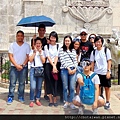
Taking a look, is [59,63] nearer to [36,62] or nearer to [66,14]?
[36,62]

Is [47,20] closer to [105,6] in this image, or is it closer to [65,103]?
Result: [65,103]

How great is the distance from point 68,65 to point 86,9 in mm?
7582

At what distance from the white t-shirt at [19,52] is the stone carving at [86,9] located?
705cm

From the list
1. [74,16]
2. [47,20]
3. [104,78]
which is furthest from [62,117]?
[74,16]

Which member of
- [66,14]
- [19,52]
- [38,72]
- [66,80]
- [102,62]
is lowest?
[66,80]

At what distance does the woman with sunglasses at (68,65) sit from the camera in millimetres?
6527

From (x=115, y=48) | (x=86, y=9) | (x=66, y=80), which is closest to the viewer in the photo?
(x=66, y=80)

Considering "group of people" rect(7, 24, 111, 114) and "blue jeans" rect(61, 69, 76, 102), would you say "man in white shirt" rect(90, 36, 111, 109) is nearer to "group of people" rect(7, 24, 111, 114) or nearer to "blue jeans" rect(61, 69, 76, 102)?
"group of people" rect(7, 24, 111, 114)

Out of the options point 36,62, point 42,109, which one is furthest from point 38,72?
point 42,109

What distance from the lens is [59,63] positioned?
684cm

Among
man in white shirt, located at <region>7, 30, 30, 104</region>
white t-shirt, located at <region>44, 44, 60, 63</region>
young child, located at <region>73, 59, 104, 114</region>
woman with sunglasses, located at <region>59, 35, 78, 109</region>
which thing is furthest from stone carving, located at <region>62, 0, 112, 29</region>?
young child, located at <region>73, 59, 104, 114</region>

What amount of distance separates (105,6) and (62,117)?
918 cm

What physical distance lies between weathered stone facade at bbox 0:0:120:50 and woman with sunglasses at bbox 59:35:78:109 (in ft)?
23.2

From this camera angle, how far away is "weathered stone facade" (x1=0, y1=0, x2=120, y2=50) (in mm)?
13609
